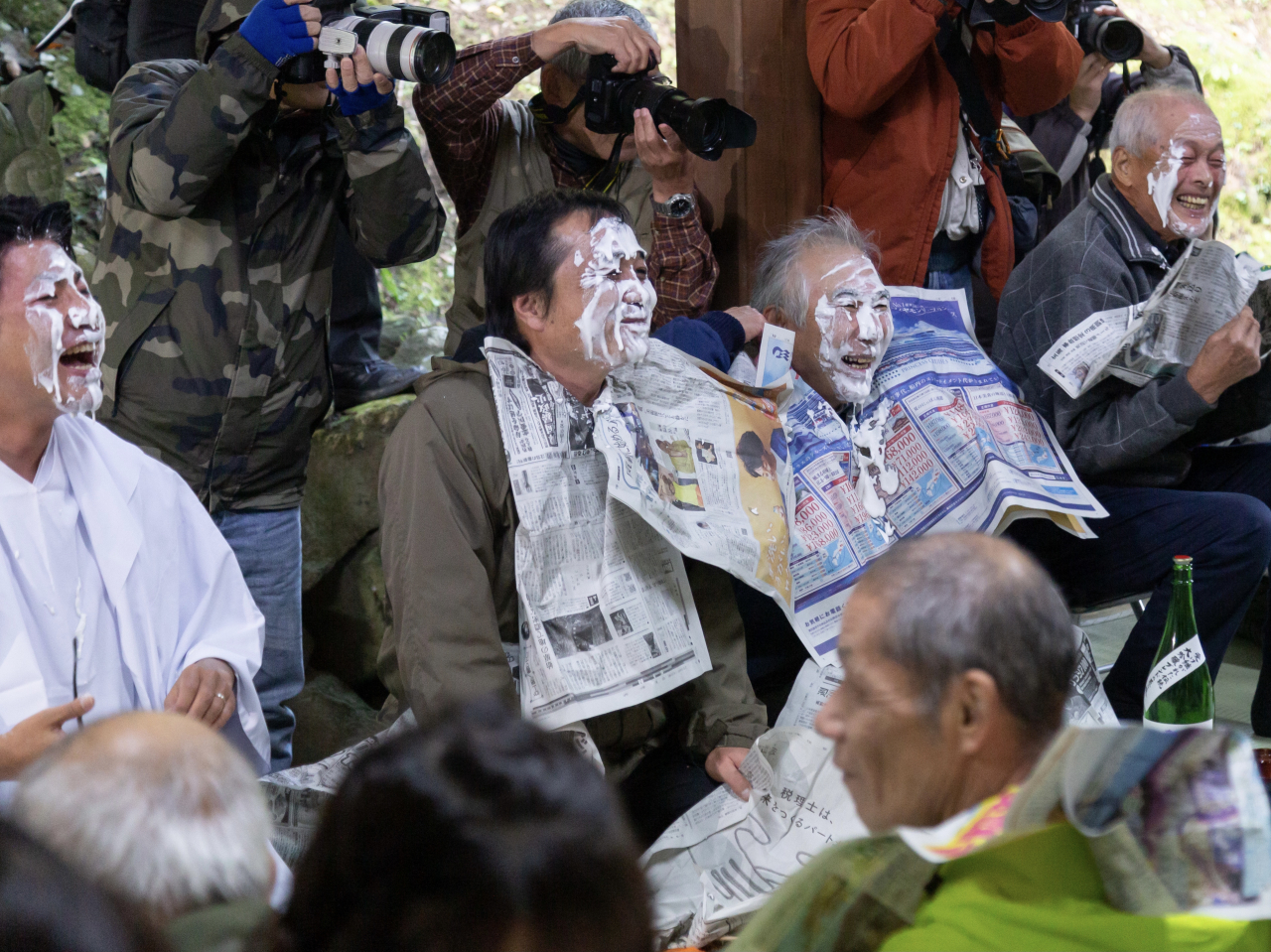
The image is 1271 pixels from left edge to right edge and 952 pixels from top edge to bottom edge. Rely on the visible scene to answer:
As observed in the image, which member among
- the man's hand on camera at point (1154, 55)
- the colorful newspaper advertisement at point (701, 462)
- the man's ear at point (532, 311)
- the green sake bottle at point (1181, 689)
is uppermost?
the man's hand on camera at point (1154, 55)

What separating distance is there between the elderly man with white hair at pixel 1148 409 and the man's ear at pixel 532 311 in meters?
1.30

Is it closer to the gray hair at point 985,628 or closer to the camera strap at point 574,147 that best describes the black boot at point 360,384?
the camera strap at point 574,147

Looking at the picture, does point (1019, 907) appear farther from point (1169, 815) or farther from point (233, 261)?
point (233, 261)

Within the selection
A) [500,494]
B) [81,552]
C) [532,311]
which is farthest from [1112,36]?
[81,552]

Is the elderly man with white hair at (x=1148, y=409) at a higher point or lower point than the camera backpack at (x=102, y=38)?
lower

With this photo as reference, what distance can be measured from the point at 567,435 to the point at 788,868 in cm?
81

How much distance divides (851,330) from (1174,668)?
3.03ft

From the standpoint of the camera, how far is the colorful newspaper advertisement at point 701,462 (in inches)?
89.8

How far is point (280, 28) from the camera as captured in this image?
8.30ft

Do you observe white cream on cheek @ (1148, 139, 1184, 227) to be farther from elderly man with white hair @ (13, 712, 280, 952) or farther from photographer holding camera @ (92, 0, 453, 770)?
elderly man with white hair @ (13, 712, 280, 952)

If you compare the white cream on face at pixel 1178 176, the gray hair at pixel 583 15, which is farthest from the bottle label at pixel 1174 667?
the gray hair at pixel 583 15

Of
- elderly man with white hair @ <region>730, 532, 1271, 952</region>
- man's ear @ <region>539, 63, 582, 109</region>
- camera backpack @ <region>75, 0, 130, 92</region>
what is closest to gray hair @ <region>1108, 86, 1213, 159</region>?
man's ear @ <region>539, 63, 582, 109</region>

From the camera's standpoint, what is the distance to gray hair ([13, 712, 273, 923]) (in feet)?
3.17

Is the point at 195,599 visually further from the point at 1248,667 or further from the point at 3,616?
the point at 1248,667
